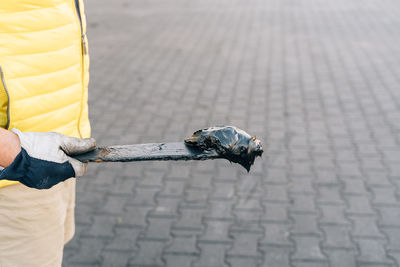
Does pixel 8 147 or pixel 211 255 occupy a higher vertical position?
pixel 8 147

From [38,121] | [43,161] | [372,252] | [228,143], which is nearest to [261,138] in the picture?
[372,252]

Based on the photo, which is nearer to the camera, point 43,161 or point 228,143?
point 43,161

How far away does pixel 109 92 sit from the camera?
5.93 m

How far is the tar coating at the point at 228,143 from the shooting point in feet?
5.54

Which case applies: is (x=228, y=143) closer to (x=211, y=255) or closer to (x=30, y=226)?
(x=30, y=226)

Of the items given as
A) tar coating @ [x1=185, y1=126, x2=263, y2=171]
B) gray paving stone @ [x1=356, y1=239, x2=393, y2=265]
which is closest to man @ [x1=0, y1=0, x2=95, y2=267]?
tar coating @ [x1=185, y1=126, x2=263, y2=171]

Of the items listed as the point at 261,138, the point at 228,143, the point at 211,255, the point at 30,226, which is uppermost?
the point at 228,143

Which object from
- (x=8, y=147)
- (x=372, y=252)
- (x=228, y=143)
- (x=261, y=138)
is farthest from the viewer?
(x=261, y=138)

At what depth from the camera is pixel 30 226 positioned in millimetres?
1751

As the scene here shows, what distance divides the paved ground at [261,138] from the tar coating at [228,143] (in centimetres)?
133

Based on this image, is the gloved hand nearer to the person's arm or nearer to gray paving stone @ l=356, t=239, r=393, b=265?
the person's arm

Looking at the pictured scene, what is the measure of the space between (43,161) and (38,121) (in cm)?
29

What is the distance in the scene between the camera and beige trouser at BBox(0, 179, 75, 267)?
170 centimetres

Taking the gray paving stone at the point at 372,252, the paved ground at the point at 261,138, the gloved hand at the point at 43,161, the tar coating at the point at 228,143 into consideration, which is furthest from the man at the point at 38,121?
the gray paving stone at the point at 372,252
